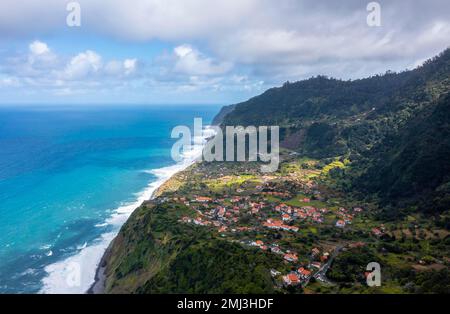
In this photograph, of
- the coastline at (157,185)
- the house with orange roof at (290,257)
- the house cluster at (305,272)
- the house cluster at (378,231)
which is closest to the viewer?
the house cluster at (305,272)

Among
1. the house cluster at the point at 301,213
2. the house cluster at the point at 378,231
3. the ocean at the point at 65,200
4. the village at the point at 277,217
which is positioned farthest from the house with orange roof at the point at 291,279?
the ocean at the point at 65,200

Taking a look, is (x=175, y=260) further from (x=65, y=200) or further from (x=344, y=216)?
(x=65, y=200)

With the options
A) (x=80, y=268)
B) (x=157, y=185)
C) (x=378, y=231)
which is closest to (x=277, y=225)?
(x=378, y=231)

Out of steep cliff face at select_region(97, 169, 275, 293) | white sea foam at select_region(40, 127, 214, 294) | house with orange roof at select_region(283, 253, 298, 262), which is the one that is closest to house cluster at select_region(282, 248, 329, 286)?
house with orange roof at select_region(283, 253, 298, 262)

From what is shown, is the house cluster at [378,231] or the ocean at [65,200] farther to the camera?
the house cluster at [378,231]

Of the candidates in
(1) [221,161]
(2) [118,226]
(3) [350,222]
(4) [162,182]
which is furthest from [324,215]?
(1) [221,161]

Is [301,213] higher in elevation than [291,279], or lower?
higher

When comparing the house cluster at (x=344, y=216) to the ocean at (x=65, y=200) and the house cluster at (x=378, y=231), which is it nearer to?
the house cluster at (x=378, y=231)

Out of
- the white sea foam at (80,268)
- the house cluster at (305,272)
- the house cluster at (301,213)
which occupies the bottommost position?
the white sea foam at (80,268)

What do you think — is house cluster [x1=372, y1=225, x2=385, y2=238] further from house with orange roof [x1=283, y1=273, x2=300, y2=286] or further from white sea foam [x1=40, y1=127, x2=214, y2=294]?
white sea foam [x1=40, y1=127, x2=214, y2=294]

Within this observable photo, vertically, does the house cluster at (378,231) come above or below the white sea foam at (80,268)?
above
